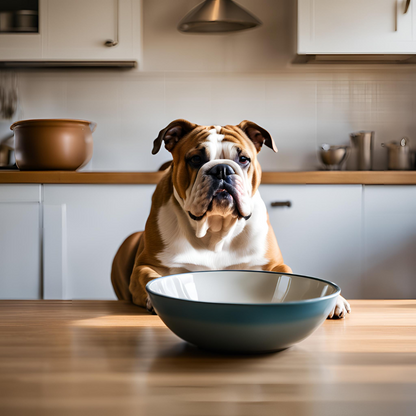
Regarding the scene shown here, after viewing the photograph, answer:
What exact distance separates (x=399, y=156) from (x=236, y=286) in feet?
7.47

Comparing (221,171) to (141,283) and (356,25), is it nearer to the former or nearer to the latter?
(141,283)

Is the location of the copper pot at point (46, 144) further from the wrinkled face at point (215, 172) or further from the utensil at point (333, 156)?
the utensil at point (333, 156)

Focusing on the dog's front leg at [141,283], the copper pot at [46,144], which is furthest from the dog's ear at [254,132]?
the copper pot at [46,144]

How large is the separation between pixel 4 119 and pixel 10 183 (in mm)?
801

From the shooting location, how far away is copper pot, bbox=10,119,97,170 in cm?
221

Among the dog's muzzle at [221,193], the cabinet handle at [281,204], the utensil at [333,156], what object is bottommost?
the cabinet handle at [281,204]

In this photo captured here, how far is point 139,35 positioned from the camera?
2391 mm

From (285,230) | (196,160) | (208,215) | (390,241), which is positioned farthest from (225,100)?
(208,215)

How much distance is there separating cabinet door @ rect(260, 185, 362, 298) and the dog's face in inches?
35.6

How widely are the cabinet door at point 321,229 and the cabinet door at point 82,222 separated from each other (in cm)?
64

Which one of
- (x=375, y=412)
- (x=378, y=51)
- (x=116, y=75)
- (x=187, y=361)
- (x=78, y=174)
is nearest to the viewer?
(x=375, y=412)

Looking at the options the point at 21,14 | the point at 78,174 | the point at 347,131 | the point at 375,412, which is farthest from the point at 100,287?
the point at 375,412

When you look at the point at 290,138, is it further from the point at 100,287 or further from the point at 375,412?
the point at 375,412

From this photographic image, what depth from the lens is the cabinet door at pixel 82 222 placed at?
7.08ft
